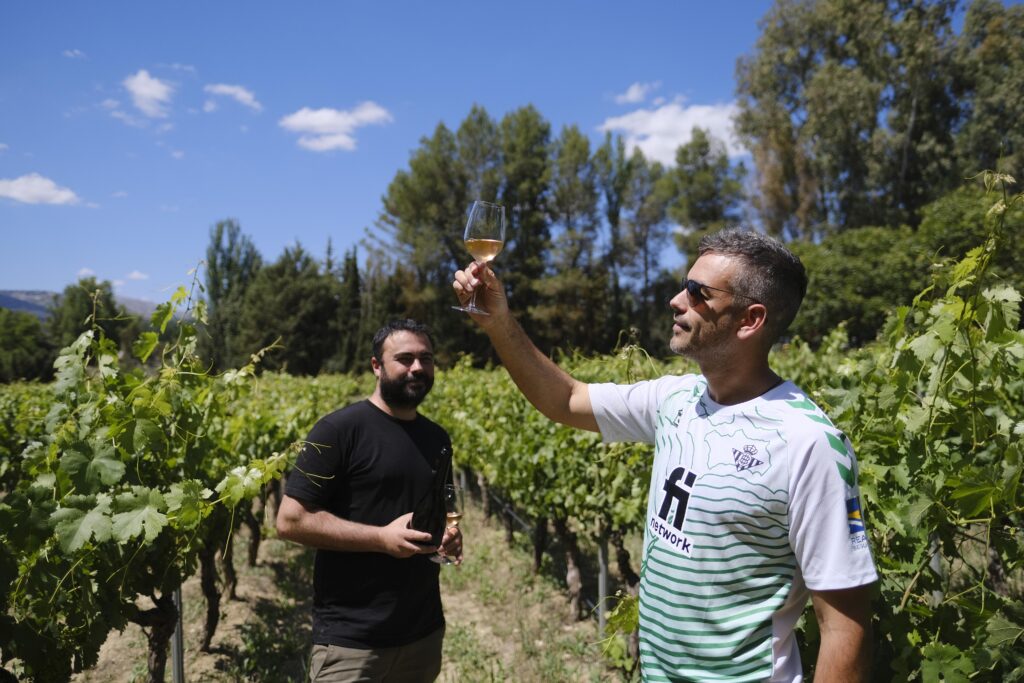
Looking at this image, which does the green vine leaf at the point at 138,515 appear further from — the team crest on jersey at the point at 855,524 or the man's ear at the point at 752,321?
the team crest on jersey at the point at 855,524

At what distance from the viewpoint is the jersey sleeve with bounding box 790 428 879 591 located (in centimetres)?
131

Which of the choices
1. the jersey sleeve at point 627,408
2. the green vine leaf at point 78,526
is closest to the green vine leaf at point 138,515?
the green vine leaf at point 78,526

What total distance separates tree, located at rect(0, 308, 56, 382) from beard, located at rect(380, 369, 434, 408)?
Result: 134 feet

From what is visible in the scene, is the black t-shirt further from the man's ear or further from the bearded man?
the man's ear

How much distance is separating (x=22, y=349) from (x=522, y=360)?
47692 millimetres

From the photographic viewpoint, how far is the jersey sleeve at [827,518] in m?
1.31

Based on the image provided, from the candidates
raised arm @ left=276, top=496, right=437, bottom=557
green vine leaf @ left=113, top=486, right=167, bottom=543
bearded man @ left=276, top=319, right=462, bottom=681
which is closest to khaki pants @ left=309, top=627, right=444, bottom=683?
bearded man @ left=276, top=319, right=462, bottom=681

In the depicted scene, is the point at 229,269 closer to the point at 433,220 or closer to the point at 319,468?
the point at 433,220

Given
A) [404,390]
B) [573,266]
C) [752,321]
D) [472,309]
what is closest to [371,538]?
[404,390]

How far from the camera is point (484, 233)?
1.88 meters

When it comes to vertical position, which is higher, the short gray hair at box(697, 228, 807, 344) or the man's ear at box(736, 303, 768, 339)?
the short gray hair at box(697, 228, 807, 344)

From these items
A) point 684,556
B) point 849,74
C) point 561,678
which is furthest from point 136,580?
point 849,74

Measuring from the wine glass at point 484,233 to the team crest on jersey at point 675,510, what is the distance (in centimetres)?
65

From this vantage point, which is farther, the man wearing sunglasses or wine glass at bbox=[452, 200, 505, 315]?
wine glass at bbox=[452, 200, 505, 315]
